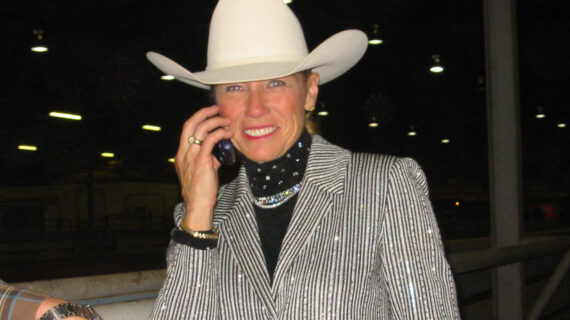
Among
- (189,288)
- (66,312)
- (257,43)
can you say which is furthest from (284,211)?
(66,312)

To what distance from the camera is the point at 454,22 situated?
13.4m

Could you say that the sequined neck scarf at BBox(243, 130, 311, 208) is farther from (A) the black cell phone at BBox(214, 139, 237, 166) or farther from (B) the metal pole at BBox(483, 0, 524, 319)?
(B) the metal pole at BBox(483, 0, 524, 319)

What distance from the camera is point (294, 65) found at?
6.28 ft

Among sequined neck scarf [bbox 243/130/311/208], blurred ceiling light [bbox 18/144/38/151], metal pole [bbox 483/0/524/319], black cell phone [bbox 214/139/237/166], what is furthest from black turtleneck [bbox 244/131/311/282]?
blurred ceiling light [bbox 18/144/38/151]

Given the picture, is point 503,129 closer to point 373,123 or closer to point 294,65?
point 294,65

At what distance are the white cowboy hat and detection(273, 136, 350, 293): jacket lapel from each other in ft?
0.84

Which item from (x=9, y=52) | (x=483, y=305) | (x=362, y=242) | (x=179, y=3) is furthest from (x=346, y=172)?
(x=9, y=52)

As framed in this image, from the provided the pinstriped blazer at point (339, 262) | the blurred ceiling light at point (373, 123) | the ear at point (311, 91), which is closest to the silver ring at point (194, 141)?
the pinstriped blazer at point (339, 262)

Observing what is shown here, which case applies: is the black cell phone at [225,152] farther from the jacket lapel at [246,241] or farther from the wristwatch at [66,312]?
the wristwatch at [66,312]

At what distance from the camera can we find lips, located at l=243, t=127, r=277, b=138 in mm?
1878

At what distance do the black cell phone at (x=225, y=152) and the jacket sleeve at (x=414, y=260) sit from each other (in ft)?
1.38

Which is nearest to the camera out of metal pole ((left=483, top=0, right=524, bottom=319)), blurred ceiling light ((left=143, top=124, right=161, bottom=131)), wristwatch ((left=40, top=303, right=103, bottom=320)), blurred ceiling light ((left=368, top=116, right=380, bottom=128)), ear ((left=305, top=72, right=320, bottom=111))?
wristwatch ((left=40, top=303, right=103, bottom=320))

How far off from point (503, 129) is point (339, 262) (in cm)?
310

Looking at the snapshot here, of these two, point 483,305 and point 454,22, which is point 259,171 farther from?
point 454,22
